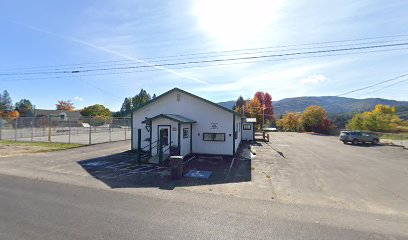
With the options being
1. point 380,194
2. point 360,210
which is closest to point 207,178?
point 360,210

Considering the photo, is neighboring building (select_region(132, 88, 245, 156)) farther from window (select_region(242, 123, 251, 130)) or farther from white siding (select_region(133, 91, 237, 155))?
window (select_region(242, 123, 251, 130))

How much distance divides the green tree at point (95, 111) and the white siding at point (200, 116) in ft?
250

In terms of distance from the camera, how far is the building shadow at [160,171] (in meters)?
10.9

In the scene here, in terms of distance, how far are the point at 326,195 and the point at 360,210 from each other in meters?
1.66

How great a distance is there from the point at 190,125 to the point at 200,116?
1110 mm

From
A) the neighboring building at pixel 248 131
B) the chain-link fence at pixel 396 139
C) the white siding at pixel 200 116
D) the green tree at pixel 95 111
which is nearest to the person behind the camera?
the white siding at pixel 200 116

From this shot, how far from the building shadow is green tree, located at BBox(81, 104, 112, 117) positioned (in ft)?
259

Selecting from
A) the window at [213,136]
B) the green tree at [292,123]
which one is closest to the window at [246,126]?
the window at [213,136]

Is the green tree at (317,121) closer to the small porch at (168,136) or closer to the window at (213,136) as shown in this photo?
the window at (213,136)

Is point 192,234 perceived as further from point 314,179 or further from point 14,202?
point 314,179

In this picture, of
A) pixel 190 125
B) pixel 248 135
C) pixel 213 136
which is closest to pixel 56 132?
pixel 190 125

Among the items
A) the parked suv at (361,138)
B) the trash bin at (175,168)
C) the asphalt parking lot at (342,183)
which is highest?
the parked suv at (361,138)

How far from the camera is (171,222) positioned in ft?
21.2

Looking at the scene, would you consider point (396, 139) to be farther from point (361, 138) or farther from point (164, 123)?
point (164, 123)
